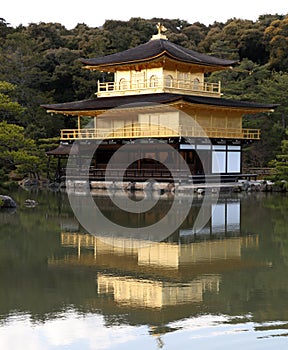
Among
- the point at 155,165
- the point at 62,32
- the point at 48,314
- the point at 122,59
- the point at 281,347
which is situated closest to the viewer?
the point at 281,347

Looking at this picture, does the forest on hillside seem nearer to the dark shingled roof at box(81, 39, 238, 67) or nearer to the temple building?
the temple building

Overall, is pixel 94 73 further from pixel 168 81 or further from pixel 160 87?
pixel 160 87

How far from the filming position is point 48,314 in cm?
752

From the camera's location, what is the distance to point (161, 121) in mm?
28500

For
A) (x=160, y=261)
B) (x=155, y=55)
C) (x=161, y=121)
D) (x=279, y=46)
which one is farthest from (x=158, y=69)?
(x=279, y=46)

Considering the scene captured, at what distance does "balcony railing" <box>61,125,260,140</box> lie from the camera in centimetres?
2727

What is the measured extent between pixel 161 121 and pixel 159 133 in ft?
3.68

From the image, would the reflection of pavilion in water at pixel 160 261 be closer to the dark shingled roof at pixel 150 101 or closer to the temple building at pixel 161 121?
the temple building at pixel 161 121

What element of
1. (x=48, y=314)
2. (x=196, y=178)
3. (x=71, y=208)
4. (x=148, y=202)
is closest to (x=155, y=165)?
(x=196, y=178)

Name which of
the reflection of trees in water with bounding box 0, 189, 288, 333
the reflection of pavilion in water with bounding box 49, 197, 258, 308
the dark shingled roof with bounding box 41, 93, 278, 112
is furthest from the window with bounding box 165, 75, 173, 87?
the reflection of trees in water with bounding box 0, 189, 288, 333

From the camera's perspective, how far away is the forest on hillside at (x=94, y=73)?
32938mm

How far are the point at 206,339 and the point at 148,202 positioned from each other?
15.1m

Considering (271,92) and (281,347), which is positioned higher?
(271,92)

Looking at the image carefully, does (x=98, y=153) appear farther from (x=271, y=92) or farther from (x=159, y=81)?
(x=271, y=92)
